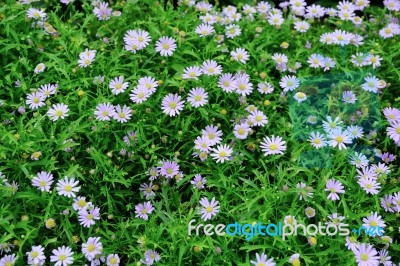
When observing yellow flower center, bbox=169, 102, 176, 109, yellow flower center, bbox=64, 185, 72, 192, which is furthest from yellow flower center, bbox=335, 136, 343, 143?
yellow flower center, bbox=64, 185, 72, 192

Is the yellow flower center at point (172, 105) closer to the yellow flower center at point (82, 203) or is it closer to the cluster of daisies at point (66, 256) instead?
the yellow flower center at point (82, 203)

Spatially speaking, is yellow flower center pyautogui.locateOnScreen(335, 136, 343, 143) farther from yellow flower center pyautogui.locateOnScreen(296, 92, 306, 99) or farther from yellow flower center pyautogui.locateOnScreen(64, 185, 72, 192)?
yellow flower center pyautogui.locateOnScreen(64, 185, 72, 192)

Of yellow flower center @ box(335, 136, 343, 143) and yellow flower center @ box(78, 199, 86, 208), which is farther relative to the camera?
yellow flower center @ box(335, 136, 343, 143)

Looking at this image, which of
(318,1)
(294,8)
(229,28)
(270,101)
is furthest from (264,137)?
(318,1)

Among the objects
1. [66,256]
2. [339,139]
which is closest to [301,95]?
[339,139]

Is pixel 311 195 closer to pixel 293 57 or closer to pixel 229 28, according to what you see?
pixel 293 57

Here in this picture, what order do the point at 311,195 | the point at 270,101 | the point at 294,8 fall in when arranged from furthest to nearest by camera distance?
1. the point at 294,8
2. the point at 270,101
3. the point at 311,195

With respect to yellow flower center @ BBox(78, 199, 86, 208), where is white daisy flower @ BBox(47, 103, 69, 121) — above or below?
above

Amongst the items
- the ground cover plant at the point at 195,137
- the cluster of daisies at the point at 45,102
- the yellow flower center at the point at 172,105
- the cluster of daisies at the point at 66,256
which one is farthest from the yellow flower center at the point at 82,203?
the yellow flower center at the point at 172,105
